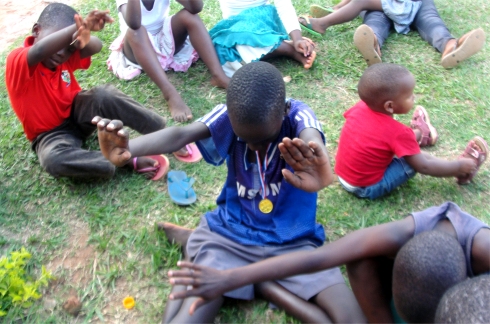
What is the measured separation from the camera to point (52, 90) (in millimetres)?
2832

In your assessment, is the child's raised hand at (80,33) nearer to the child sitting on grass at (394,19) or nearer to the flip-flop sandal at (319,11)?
the child sitting on grass at (394,19)

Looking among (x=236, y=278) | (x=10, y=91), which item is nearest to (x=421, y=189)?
(x=236, y=278)

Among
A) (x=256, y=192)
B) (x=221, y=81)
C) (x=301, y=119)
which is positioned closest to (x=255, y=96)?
(x=301, y=119)

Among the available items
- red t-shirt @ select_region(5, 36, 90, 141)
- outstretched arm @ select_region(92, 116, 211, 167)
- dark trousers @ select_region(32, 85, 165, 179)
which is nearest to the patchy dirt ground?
red t-shirt @ select_region(5, 36, 90, 141)

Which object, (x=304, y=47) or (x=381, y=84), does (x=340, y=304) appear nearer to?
(x=381, y=84)

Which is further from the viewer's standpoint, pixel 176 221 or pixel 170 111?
pixel 170 111

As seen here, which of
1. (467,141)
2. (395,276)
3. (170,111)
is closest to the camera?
(395,276)

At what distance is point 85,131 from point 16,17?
8.76 ft

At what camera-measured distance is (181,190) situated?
107 inches

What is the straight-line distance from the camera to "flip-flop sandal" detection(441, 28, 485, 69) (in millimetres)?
3557

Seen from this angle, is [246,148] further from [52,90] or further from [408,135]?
[52,90]

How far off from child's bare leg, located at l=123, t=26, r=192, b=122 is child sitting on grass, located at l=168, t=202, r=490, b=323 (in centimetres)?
186

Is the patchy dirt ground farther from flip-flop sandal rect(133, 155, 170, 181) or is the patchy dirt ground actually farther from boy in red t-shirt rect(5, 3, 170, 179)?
flip-flop sandal rect(133, 155, 170, 181)

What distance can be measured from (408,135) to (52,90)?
2.10m
